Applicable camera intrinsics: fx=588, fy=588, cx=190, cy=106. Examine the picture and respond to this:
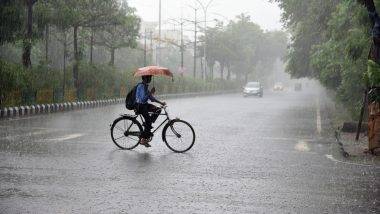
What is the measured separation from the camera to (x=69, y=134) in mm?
15773

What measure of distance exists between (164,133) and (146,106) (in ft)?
2.33

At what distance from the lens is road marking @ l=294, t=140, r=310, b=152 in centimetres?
1347

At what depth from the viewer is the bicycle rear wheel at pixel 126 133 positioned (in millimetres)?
12805

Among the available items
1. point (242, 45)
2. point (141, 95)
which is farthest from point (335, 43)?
point (242, 45)

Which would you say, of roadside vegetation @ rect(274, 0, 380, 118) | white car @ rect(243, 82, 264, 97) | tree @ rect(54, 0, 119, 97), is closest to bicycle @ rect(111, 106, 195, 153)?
roadside vegetation @ rect(274, 0, 380, 118)

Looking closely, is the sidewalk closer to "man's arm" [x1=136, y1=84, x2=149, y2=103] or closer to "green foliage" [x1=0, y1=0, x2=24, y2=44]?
"man's arm" [x1=136, y1=84, x2=149, y2=103]

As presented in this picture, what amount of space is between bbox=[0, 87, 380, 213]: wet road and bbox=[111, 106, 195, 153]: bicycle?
0.23 meters

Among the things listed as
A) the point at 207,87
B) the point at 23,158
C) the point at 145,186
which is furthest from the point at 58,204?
the point at 207,87

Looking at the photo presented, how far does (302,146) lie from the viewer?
14.2 meters

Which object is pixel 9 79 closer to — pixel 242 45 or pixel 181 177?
pixel 181 177

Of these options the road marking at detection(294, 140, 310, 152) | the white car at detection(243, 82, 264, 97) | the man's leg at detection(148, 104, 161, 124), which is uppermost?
the man's leg at detection(148, 104, 161, 124)

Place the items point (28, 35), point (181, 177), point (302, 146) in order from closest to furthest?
point (181, 177)
point (302, 146)
point (28, 35)

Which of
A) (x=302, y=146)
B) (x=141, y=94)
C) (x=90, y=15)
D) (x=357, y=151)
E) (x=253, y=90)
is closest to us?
(x=141, y=94)

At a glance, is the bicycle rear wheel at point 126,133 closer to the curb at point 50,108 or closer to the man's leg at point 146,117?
the man's leg at point 146,117
